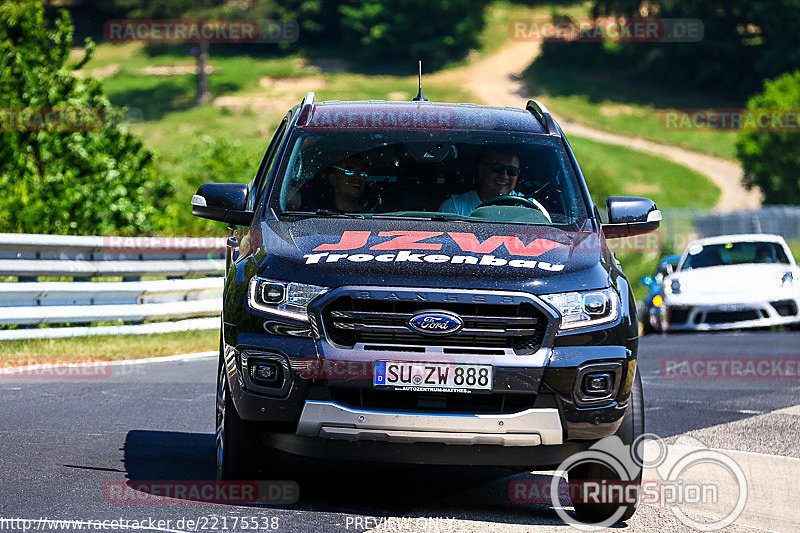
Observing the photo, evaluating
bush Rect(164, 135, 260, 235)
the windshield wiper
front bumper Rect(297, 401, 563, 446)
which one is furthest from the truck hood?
bush Rect(164, 135, 260, 235)

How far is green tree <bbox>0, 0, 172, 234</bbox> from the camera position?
20703 mm

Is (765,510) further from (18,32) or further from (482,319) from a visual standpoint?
(18,32)

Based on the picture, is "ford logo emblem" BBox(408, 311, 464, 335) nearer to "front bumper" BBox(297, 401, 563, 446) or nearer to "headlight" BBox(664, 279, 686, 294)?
"front bumper" BBox(297, 401, 563, 446)

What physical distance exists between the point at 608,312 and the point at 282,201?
1.80m

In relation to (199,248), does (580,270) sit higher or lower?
higher

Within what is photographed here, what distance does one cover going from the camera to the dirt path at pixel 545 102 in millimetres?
80188

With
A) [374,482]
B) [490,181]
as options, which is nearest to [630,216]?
[490,181]

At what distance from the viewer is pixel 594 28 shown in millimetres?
106375

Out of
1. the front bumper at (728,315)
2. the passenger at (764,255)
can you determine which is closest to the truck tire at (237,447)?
the front bumper at (728,315)

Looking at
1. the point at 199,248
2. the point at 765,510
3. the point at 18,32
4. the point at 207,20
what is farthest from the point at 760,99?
the point at 765,510

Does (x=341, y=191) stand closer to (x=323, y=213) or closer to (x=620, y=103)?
(x=323, y=213)

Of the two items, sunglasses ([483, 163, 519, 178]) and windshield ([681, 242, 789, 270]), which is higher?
sunglasses ([483, 163, 519, 178])

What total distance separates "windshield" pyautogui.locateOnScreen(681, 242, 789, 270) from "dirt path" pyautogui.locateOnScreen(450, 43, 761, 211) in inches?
2204

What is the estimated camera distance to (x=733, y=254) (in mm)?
19297
